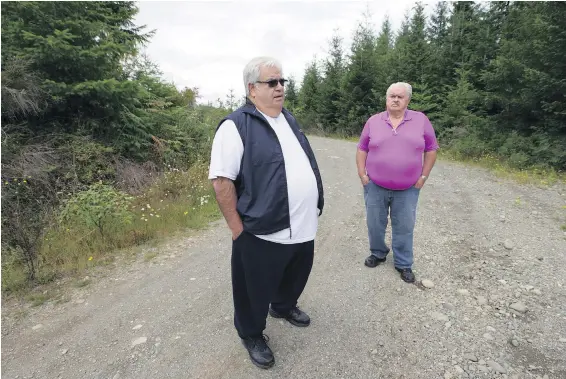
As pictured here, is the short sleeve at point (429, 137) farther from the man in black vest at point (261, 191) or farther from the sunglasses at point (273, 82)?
the sunglasses at point (273, 82)

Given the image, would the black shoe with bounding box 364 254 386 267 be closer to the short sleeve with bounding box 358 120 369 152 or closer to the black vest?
the short sleeve with bounding box 358 120 369 152

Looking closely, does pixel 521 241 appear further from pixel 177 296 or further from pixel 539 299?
pixel 177 296

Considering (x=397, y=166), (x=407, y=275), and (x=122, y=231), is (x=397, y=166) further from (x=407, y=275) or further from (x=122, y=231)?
(x=122, y=231)

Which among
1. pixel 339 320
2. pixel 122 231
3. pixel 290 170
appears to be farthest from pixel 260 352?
pixel 122 231

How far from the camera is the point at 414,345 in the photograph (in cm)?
243

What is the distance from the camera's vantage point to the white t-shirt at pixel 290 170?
6.30 feet

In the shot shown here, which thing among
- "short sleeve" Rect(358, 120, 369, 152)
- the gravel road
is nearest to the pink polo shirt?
"short sleeve" Rect(358, 120, 369, 152)

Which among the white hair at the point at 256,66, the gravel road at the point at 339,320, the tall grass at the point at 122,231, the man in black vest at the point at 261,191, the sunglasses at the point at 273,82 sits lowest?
the gravel road at the point at 339,320

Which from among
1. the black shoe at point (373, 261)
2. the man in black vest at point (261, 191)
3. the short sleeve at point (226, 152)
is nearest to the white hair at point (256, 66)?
the man in black vest at point (261, 191)

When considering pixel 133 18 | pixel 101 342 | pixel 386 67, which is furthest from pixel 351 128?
pixel 101 342

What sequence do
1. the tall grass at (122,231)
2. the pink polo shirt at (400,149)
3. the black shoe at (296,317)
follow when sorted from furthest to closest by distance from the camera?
1. the tall grass at (122,231)
2. the pink polo shirt at (400,149)
3. the black shoe at (296,317)

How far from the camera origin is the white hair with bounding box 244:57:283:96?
201 centimetres

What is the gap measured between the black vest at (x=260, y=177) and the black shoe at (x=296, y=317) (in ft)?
3.37

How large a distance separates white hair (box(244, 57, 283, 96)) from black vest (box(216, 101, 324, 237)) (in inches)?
7.7
